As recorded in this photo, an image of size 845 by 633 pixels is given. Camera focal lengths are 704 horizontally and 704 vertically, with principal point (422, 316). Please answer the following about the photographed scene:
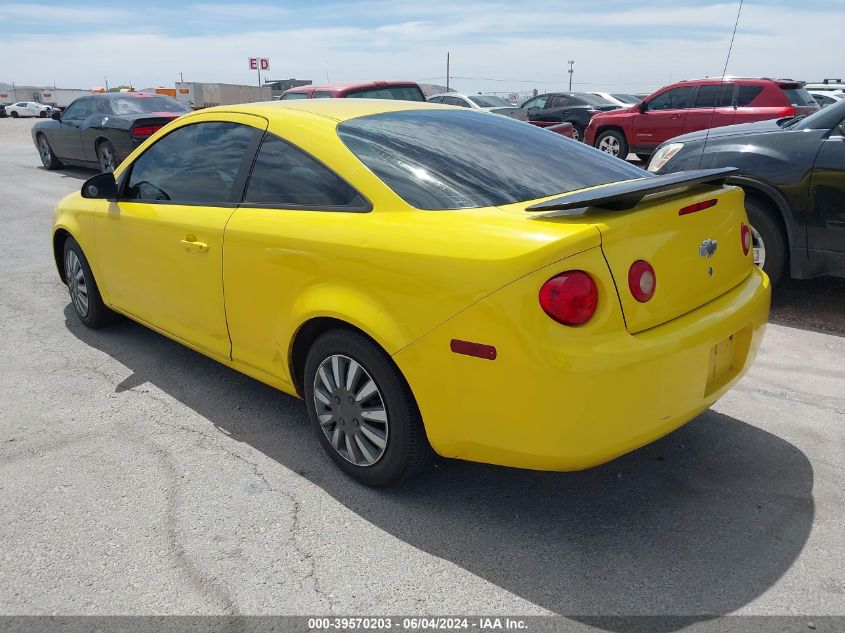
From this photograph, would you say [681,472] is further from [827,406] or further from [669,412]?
[827,406]

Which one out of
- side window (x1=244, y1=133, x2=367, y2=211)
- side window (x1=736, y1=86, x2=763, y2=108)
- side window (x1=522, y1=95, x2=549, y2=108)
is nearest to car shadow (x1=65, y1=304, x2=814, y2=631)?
side window (x1=244, y1=133, x2=367, y2=211)

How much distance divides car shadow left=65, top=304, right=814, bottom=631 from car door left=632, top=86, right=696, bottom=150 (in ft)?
35.5

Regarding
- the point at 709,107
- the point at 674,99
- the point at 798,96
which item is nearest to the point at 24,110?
the point at 674,99

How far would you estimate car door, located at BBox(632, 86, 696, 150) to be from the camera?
13.1m

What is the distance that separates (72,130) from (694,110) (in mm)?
11270

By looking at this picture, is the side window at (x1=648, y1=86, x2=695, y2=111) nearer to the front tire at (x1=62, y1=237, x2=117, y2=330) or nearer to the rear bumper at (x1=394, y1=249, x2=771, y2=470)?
the front tire at (x1=62, y1=237, x2=117, y2=330)

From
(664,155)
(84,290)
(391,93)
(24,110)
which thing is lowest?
(24,110)

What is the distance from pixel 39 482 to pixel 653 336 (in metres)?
2.63

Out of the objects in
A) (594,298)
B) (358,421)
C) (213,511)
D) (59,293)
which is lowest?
(59,293)

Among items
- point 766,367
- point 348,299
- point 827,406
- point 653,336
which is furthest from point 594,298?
point 766,367

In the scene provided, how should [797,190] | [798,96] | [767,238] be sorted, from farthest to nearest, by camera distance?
[798,96] < [767,238] < [797,190]

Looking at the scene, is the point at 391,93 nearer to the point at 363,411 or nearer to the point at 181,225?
the point at 181,225

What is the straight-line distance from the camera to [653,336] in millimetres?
2428

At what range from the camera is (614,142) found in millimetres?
14445
